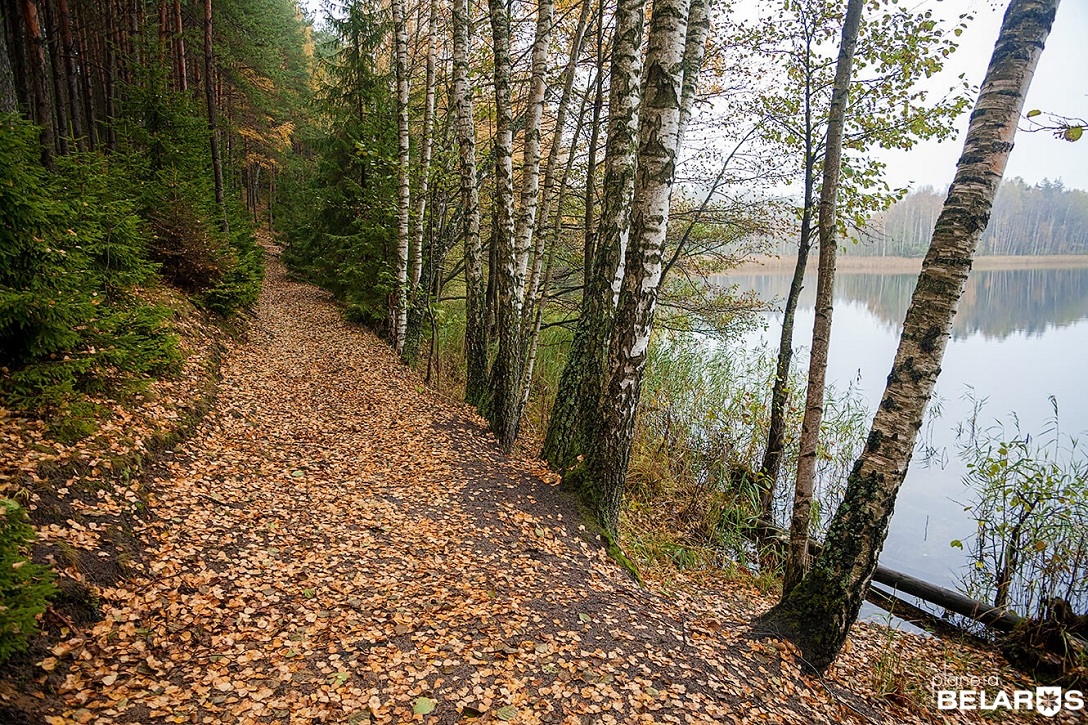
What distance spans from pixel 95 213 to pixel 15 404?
2251 mm

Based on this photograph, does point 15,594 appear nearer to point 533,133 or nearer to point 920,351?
point 920,351

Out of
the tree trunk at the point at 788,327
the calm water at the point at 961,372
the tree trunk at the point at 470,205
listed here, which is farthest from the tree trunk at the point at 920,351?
the tree trunk at the point at 470,205

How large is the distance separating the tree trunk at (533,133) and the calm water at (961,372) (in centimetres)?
526

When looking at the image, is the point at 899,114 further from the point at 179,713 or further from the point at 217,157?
the point at 217,157

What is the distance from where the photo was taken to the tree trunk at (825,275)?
497cm

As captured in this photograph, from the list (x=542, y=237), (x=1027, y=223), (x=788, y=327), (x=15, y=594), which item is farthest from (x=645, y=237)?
(x=1027, y=223)

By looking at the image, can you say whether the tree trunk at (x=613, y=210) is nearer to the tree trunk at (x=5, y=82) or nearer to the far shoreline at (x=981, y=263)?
the tree trunk at (x=5, y=82)

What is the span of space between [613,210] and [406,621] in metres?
4.29

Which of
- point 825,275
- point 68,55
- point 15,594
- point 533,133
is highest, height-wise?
point 68,55

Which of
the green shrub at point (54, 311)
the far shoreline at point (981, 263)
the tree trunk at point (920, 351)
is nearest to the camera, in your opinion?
the tree trunk at point (920, 351)

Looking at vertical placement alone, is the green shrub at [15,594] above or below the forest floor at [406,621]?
above

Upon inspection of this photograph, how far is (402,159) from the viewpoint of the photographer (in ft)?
32.2

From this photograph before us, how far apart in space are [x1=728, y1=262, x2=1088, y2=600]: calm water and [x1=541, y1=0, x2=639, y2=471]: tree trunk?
4919 mm

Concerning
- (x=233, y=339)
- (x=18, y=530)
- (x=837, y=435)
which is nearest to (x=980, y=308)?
(x=837, y=435)
